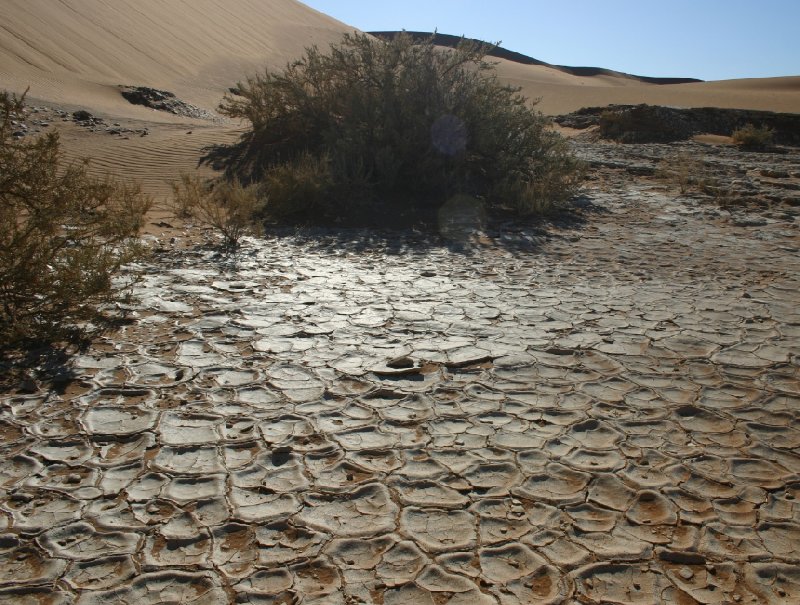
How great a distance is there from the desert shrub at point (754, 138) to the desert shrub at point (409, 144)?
19.6 ft

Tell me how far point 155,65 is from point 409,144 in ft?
42.7

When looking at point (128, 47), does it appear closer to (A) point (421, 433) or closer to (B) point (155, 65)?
(B) point (155, 65)

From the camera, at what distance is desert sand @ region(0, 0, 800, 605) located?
2.18m

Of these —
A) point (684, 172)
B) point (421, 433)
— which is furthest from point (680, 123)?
point (421, 433)

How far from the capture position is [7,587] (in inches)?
80.0

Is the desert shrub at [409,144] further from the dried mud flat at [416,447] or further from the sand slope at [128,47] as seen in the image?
the sand slope at [128,47]

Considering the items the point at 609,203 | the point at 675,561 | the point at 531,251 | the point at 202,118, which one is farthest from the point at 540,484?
the point at 202,118

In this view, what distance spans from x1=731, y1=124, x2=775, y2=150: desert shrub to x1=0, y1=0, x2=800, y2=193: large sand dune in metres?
9.46

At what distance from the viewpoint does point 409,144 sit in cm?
816

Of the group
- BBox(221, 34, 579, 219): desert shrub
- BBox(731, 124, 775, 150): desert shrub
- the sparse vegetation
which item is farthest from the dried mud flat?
BBox(731, 124, 775, 150): desert shrub

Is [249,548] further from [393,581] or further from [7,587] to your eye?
[7,587]

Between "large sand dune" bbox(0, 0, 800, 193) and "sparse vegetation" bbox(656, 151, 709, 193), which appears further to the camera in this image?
"large sand dune" bbox(0, 0, 800, 193)

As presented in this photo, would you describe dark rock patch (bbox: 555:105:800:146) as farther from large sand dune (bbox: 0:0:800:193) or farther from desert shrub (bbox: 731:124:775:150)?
large sand dune (bbox: 0:0:800:193)

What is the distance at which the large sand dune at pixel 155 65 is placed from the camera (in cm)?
990
